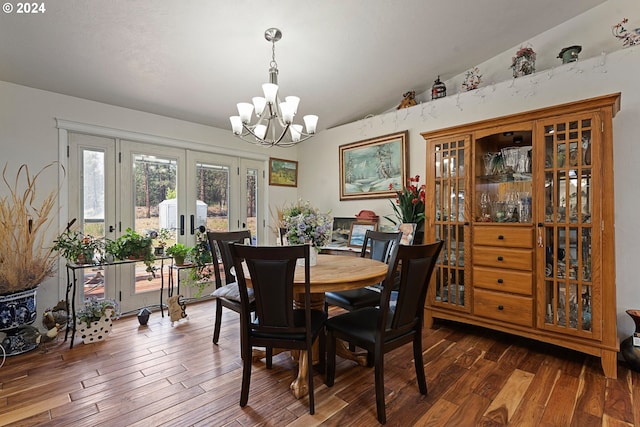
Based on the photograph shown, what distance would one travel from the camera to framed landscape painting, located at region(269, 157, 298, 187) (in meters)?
4.94

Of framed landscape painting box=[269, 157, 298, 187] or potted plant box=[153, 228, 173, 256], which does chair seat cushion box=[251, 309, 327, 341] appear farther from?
framed landscape painting box=[269, 157, 298, 187]

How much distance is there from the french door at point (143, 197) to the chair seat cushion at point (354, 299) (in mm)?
2156

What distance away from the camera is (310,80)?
3.45m

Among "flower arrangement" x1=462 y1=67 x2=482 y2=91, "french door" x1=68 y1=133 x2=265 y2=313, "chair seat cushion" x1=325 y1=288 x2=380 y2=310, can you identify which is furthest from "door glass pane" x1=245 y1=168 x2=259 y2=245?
"flower arrangement" x1=462 y1=67 x2=482 y2=91

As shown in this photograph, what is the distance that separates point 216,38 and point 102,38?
887 mm

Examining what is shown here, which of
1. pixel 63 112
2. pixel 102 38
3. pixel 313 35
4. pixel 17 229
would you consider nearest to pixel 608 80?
pixel 313 35

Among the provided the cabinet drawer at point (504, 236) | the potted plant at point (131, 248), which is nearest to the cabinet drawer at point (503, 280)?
the cabinet drawer at point (504, 236)

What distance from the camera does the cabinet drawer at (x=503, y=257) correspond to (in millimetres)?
2578

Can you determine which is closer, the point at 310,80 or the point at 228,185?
the point at 310,80

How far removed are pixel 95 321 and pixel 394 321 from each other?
2.77m

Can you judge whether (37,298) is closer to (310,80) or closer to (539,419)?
(310,80)

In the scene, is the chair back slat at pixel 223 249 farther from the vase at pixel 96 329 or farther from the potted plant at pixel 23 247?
the potted plant at pixel 23 247

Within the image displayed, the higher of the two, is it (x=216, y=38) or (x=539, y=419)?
(x=216, y=38)

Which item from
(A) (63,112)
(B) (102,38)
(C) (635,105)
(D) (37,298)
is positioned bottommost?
(D) (37,298)
